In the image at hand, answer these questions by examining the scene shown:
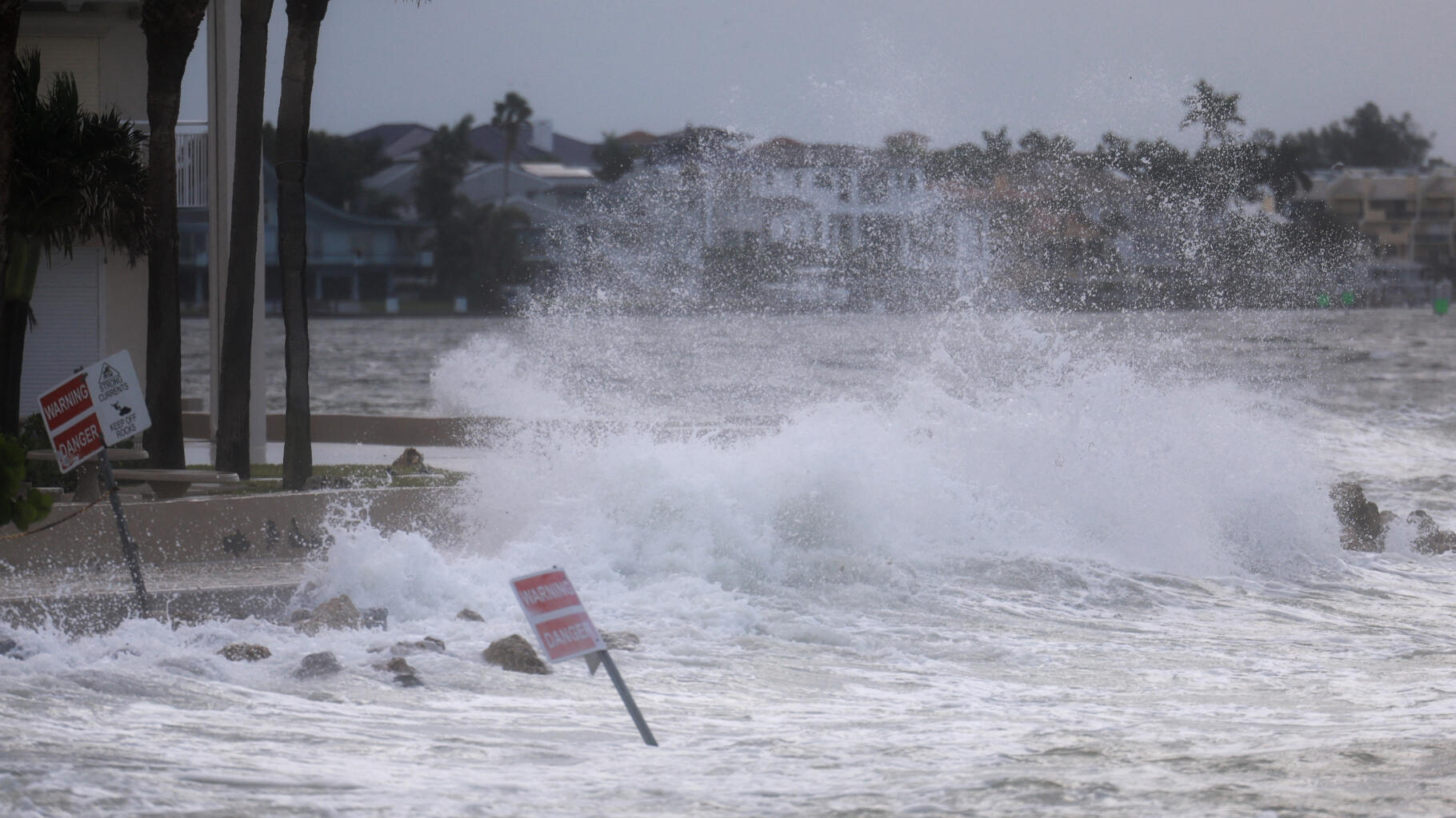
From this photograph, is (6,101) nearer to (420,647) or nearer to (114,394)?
(114,394)

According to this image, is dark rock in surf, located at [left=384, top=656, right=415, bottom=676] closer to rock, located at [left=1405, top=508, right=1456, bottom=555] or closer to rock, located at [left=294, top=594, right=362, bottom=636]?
rock, located at [left=294, top=594, right=362, bottom=636]

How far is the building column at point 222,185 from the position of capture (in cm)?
1641

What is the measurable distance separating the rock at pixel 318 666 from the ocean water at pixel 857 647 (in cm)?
8

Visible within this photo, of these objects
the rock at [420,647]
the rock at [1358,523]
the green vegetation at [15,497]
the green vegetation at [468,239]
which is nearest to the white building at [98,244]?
the green vegetation at [15,497]

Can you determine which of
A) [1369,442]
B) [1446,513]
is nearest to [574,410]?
[1446,513]

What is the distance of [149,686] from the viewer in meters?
8.10

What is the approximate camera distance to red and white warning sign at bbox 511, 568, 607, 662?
20.1 feet

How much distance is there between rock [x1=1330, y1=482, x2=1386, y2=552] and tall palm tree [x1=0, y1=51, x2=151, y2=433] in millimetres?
12313

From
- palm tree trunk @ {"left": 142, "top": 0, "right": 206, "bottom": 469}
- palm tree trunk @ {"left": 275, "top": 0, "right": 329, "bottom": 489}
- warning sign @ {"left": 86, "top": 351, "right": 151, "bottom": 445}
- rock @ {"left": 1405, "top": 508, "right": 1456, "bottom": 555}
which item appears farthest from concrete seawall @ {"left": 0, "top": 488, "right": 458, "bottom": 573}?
rock @ {"left": 1405, "top": 508, "right": 1456, "bottom": 555}

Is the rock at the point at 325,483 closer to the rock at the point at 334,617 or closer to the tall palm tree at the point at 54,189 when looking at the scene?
the tall palm tree at the point at 54,189

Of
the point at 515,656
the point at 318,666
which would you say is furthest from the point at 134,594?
the point at 515,656

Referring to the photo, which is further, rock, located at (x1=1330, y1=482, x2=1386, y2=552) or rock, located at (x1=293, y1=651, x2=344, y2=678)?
rock, located at (x1=1330, y1=482, x2=1386, y2=552)

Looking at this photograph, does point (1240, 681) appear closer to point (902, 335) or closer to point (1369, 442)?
point (1369, 442)

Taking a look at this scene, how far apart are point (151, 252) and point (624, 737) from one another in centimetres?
866
